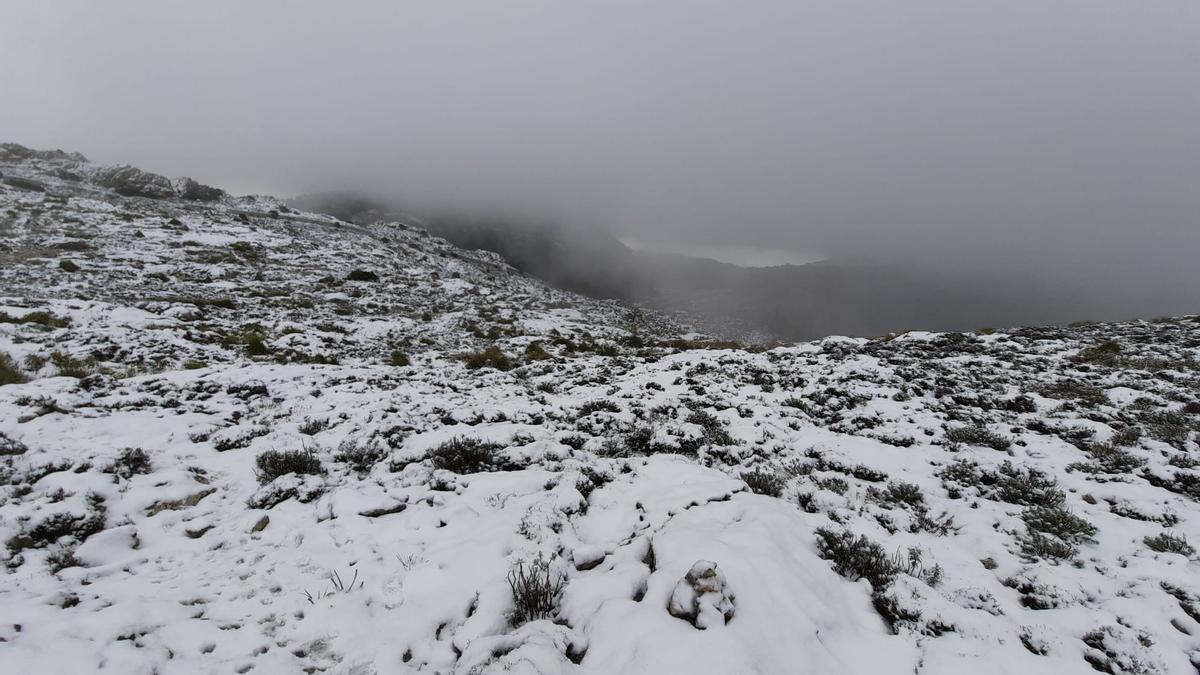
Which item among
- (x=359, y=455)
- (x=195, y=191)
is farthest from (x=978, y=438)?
(x=195, y=191)

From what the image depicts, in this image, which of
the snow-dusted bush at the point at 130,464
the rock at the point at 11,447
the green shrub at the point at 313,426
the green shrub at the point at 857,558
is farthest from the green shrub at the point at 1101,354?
the rock at the point at 11,447

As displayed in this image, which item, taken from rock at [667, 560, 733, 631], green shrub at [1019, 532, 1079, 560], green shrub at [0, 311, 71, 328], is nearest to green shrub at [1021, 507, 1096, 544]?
green shrub at [1019, 532, 1079, 560]

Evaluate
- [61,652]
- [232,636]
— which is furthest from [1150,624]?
[61,652]

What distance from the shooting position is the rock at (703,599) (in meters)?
3.25

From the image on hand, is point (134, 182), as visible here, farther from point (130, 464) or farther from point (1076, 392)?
point (1076, 392)

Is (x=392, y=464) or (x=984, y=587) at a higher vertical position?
(x=984, y=587)

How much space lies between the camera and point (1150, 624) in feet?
12.3

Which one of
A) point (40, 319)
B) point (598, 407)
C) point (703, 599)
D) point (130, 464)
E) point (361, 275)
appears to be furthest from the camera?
point (361, 275)

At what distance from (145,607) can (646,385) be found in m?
10.6

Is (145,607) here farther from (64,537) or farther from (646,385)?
(646,385)

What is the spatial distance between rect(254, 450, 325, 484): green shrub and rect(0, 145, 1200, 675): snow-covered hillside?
0.05 metres

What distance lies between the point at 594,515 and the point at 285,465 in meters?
4.76

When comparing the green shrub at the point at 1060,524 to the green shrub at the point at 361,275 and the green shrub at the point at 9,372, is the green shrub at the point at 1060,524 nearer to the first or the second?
the green shrub at the point at 9,372

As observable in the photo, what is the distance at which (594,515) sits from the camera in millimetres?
5480
